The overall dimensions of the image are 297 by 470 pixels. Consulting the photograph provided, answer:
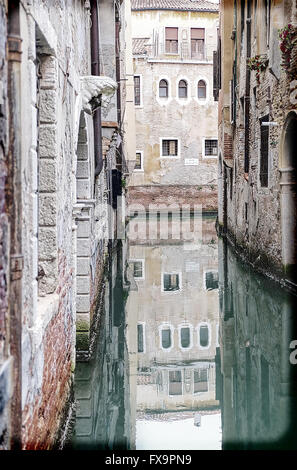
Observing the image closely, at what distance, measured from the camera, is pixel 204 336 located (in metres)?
7.35

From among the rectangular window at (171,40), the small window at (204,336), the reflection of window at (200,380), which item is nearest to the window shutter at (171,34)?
the rectangular window at (171,40)

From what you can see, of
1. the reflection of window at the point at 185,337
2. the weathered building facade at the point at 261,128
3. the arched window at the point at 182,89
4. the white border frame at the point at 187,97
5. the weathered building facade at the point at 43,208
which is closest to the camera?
the weathered building facade at the point at 43,208

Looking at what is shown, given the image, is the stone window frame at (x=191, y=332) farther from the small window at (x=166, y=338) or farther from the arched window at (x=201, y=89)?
the arched window at (x=201, y=89)

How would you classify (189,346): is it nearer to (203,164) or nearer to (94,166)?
(94,166)

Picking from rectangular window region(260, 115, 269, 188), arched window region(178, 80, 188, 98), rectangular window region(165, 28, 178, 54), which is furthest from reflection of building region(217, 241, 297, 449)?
rectangular window region(165, 28, 178, 54)

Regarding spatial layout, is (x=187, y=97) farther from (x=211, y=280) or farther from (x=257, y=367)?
(x=257, y=367)

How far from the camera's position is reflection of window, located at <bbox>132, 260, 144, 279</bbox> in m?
11.7

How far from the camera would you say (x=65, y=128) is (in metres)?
4.86

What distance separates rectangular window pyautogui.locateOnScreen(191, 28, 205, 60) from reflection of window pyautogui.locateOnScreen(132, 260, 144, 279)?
60.7ft

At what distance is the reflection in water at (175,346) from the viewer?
4766 millimetres

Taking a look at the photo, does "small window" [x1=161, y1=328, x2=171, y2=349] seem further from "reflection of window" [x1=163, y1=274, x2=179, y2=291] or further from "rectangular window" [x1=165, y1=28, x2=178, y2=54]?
"rectangular window" [x1=165, y1=28, x2=178, y2=54]

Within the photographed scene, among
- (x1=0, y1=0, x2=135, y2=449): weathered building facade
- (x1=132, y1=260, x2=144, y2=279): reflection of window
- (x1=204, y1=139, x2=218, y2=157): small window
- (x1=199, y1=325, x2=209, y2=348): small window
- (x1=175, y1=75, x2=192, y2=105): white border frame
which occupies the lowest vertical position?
(x1=132, y1=260, x2=144, y2=279): reflection of window

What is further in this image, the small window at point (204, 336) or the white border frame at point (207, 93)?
the white border frame at point (207, 93)
